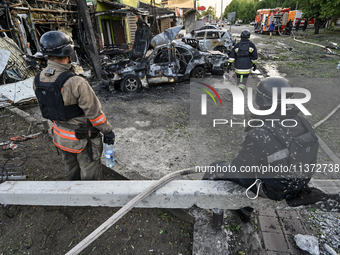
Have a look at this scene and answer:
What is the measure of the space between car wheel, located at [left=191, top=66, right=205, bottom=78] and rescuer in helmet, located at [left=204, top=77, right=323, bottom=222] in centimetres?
660

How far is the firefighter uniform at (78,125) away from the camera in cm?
220

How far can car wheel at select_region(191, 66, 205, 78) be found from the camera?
328 inches

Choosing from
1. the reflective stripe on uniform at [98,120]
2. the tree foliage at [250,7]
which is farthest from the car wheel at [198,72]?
the tree foliage at [250,7]

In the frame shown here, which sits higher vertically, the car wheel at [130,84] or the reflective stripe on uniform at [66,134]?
the reflective stripe on uniform at [66,134]

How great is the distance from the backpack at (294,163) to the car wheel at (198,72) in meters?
6.82

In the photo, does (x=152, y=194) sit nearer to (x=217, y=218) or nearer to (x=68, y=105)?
(x=217, y=218)

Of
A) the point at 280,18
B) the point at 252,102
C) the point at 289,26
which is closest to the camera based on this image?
the point at 252,102

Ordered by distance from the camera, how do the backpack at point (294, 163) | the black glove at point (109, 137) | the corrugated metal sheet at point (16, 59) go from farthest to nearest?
the corrugated metal sheet at point (16, 59), the black glove at point (109, 137), the backpack at point (294, 163)

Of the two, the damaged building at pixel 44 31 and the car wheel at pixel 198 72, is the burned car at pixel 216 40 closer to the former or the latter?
the damaged building at pixel 44 31

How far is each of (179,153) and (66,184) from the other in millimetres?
2173

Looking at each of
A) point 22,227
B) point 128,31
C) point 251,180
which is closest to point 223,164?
point 251,180

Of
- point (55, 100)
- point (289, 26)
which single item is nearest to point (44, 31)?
point (55, 100)

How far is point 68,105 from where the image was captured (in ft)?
7.42

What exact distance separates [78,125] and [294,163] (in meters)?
2.29
